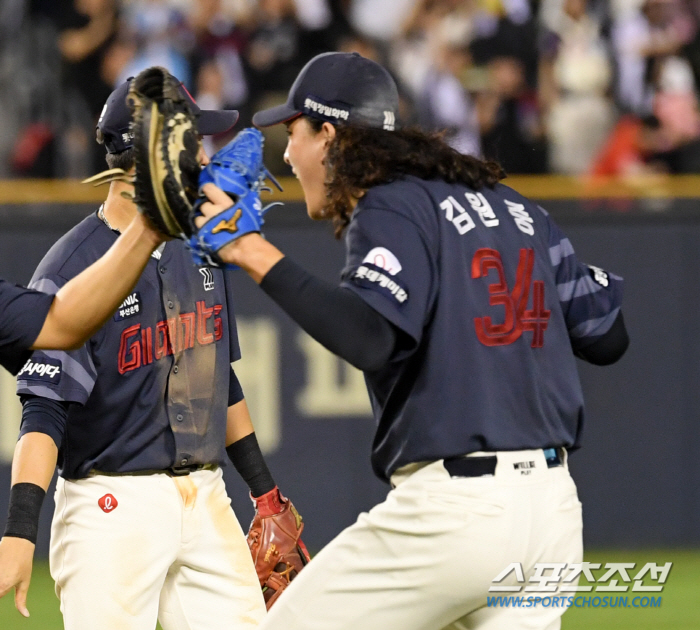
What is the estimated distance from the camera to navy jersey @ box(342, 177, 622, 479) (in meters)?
2.56

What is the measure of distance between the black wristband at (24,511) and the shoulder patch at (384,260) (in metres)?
1.19

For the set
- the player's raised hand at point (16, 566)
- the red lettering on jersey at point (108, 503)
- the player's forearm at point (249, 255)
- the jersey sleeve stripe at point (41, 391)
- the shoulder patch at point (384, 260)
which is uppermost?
the player's forearm at point (249, 255)

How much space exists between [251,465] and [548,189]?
12.5ft

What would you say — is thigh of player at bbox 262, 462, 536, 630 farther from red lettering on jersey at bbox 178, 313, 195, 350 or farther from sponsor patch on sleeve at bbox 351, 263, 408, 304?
red lettering on jersey at bbox 178, 313, 195, 350

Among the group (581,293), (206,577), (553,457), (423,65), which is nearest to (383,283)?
(553,457)

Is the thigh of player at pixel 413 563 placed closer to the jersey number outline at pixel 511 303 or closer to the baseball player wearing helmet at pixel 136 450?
the jersey number outline at pixel 511 303

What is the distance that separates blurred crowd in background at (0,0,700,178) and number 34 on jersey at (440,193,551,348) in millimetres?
4867

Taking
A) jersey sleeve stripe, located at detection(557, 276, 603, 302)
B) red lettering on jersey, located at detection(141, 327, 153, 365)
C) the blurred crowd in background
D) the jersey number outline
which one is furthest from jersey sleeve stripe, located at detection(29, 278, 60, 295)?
the blurred crowd in background

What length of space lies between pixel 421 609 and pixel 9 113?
5808 millimetres

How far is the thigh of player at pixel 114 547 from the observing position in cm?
322

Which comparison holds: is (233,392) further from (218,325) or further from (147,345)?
(147,345)

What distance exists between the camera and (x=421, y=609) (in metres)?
2.56

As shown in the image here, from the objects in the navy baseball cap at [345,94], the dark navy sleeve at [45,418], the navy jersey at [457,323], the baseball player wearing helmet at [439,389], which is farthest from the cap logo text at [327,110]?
the dark navy sleeve at [45,418]

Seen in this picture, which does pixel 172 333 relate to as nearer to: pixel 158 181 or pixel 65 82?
pixel 158 181
